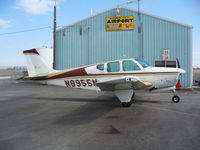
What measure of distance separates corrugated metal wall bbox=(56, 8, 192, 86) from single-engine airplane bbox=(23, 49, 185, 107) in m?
7.99

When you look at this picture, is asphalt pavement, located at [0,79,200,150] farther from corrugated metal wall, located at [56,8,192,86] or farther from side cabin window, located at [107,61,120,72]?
corrugated metal wall, located at [56,8,192,86]

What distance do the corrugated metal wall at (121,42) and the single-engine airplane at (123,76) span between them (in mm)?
7990

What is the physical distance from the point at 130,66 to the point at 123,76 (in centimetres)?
57

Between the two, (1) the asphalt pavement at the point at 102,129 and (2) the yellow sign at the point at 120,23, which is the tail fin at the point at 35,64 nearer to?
(1) the asphalt pavement at the point at 102,129

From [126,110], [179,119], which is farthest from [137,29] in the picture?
[179,119]

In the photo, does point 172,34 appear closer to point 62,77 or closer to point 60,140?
point 62,77

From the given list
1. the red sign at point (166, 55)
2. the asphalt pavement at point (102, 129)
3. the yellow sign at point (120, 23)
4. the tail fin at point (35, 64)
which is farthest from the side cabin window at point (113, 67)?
the yellow sign at point (120, 23)

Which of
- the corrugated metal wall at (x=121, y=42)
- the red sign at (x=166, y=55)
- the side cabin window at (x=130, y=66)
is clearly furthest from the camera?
the red sign at (x=166, y=55)

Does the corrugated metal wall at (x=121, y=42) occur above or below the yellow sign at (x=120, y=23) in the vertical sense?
below

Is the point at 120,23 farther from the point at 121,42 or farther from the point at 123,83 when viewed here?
the point at 123,83

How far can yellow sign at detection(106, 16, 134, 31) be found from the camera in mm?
16358

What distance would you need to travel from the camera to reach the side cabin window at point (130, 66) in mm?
8094

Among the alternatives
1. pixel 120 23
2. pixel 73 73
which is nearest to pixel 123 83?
pixel 73 73

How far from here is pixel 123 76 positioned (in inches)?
319
